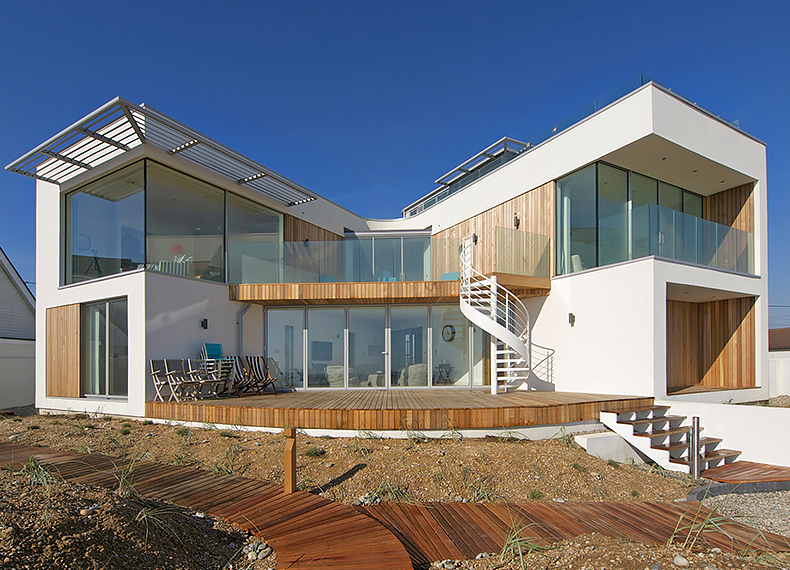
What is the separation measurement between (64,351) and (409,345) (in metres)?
7.51

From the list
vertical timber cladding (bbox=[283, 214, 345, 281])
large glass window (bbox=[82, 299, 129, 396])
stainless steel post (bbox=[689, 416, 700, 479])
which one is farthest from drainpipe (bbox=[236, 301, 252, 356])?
stainless steel post (bbox=[689, 416, 700, 479])

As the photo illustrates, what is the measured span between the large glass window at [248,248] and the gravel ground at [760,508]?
875 cm

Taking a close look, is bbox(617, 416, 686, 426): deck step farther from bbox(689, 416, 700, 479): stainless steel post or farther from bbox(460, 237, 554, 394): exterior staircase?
bbox(460, 237, 554, 394): exterior staircase

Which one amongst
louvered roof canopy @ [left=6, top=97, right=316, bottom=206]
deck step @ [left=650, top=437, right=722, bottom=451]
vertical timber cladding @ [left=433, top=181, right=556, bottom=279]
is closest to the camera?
deck step @ [left=650, top=437, right=722, bottom=451]

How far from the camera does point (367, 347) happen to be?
11141 mm

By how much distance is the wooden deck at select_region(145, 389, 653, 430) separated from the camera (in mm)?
6527

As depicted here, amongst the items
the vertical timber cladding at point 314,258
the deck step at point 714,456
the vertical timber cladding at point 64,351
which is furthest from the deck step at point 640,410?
the vertical timber cladding at point 64,351

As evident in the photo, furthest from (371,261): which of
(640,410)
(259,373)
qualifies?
(640,410)

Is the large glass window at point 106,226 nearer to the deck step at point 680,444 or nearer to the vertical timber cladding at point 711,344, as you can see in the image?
the deck step at point 680,444

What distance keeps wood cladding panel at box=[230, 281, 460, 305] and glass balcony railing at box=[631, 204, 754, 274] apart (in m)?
3.77

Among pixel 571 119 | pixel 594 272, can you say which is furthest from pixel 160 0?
pixel 594 272

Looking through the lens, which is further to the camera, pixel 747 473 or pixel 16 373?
pixel 16 373

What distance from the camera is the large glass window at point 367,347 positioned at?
436 inches

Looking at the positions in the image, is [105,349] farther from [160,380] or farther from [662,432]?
[662,432]
